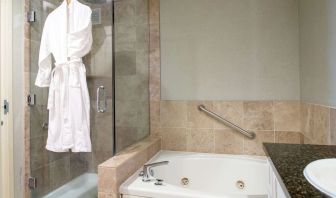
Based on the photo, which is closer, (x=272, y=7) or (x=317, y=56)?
(x=317, y=56)

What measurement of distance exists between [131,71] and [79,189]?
1204 millimetres

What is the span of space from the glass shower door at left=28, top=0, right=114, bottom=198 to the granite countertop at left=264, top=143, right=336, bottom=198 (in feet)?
4.08

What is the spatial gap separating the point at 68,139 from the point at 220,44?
158 cm

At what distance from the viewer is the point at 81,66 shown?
1788mm

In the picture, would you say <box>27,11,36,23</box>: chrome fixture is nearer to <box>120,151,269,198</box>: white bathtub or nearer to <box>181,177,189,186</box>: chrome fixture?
<box>120,151,269,198</box>: white bathtub

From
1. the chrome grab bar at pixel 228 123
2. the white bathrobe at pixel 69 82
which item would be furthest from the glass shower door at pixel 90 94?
the chrome grab bar at pixel 228 123

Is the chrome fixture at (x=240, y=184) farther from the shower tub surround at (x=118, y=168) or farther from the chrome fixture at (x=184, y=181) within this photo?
the shower tub surround at (x=118, y=168)

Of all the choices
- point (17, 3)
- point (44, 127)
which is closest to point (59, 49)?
point (17, 3)

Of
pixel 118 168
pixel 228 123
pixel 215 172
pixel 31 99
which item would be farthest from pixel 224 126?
pixel 31 99

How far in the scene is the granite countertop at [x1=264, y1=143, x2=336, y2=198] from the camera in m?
0.64

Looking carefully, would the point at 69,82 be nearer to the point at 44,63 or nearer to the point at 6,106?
→ the point at 44,63

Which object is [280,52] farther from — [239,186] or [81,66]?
[81,66]

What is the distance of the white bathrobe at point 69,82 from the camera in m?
1.74

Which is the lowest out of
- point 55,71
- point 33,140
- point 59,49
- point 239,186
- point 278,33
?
point 239,186
